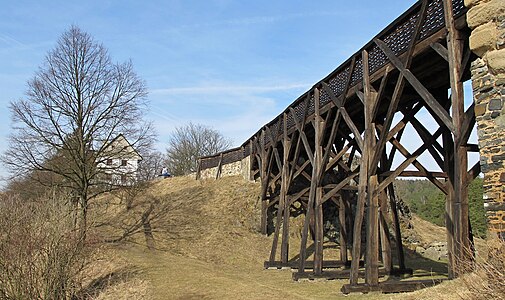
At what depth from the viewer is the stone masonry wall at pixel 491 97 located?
249 inches

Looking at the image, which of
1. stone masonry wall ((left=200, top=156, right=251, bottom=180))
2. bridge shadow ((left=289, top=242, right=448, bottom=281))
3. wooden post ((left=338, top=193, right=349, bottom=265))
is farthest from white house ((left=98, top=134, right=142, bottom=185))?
wooden post ((left=338, top=193, right=349, bottom=265))

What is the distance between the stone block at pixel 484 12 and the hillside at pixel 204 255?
410 centimetres

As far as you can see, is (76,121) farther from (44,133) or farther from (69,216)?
(69,216)

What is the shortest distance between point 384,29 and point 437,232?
57.3 ft

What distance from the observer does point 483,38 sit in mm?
6668

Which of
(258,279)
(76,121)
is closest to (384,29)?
(258,279)

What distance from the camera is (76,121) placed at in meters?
18.0

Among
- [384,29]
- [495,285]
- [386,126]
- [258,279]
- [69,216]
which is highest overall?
[384,29]

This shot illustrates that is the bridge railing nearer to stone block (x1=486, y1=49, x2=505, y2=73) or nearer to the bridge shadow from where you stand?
stone block (x1=486, y1=49, x2=505, y2=73)

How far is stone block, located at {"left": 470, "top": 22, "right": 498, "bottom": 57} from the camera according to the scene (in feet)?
21.5

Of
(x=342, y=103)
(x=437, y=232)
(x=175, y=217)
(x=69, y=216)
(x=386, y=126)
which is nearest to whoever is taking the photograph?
(x=386, y=126)

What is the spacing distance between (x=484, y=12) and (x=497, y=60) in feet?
2.62

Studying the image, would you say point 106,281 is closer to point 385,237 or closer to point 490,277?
point 385,237

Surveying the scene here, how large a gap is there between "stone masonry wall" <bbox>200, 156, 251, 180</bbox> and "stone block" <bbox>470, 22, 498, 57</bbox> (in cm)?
1697
